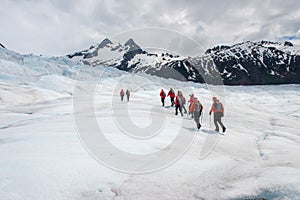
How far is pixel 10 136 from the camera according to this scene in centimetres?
848

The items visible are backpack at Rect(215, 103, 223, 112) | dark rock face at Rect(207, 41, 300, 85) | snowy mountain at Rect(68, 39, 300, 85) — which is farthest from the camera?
dark rock face at Rect(207, 41, 300, 85)

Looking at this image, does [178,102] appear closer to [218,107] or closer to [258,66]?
[218,107]

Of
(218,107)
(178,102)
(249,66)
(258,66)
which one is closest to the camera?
(218,107)

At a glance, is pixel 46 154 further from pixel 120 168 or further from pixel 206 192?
pixel 206 192

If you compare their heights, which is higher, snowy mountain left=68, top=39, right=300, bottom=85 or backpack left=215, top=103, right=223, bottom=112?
snowy mountain left=68, top=39, right=300, bottom=85

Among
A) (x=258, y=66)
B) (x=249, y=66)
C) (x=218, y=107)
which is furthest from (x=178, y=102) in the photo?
(x=258, y=66)

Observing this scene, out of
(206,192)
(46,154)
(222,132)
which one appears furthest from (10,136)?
(222,132)

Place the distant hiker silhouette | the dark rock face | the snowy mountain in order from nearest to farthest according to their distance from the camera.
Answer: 1. the distant hiker silhouette
2. the snowy mountain
3. the dark rock face

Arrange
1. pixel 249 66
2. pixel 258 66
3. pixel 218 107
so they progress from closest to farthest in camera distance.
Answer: pixel 218 107
pixel 249 66
pixel 258 66

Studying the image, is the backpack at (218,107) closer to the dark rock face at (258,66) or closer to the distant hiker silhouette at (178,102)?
the distant hiker silhouette at (178,102)

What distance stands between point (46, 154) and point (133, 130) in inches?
163

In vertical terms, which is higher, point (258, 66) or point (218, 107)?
point (258, 66)

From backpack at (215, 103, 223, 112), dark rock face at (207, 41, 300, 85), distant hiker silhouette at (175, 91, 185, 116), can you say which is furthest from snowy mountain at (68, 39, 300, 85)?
backpack at (215, 103, 223, 112)

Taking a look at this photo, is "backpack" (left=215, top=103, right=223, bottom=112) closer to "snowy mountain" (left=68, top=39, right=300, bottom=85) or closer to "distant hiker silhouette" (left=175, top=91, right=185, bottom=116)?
"distant hiker silhouette" (left=175, top=91, right=185, bottom=116)
